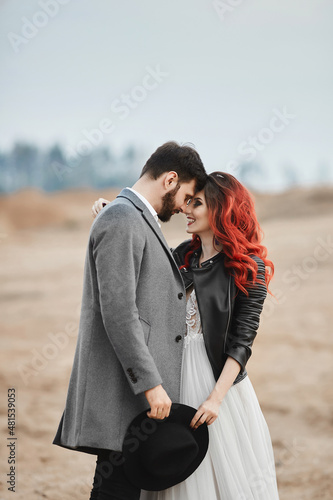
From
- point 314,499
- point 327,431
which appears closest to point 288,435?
point 327,431

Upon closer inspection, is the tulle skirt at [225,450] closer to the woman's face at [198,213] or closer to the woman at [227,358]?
the woman at [227,358]

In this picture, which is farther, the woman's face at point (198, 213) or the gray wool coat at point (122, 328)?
the woman's face at point (198, 213)

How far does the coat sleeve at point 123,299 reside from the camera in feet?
6.70

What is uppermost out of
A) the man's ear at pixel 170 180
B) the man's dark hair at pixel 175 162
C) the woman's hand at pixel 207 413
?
the man's dark hair at pixel 175 162

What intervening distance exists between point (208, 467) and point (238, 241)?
0.94 m

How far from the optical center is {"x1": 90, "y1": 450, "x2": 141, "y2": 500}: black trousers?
2.15m

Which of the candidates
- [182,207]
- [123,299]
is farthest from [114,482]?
[182,207]

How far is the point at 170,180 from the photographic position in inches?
93.6

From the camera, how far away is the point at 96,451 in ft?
7.35

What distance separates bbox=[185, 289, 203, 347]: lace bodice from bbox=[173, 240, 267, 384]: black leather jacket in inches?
2.6
